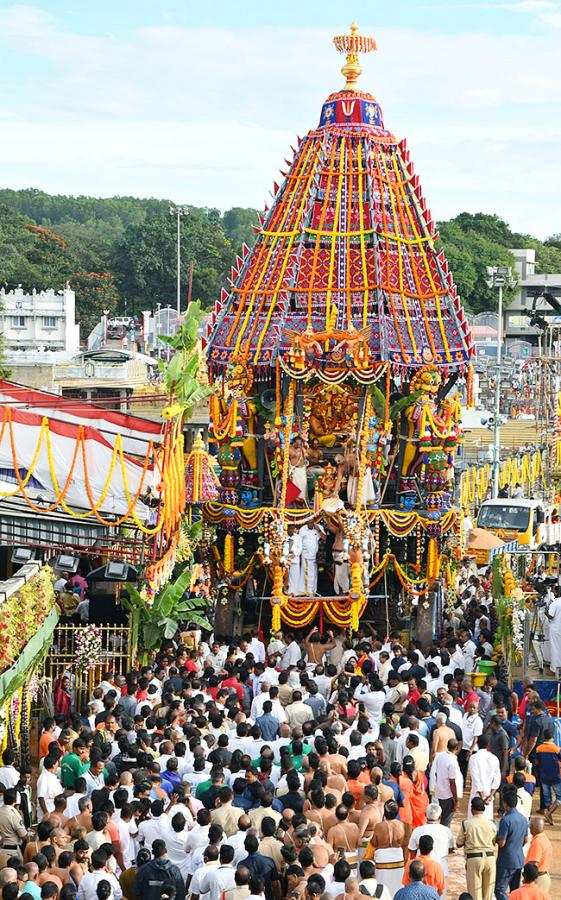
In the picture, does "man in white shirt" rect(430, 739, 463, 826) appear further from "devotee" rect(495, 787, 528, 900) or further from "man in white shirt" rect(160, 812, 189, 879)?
"man in white shirt" rect(160, 812, 189, 879)

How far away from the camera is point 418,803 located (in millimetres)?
14352

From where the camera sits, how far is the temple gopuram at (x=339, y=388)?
2417cm

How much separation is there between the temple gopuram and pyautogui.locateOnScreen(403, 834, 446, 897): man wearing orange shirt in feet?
38.3

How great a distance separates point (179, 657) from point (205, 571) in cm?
583

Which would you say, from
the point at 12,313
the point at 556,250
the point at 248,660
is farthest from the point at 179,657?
the point at 556,250

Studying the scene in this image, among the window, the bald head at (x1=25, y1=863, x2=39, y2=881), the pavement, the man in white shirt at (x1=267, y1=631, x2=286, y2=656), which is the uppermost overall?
the bald head at (x1=25, y1=863, x2=39, y2=881)

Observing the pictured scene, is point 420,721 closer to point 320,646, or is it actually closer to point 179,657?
point 179,657

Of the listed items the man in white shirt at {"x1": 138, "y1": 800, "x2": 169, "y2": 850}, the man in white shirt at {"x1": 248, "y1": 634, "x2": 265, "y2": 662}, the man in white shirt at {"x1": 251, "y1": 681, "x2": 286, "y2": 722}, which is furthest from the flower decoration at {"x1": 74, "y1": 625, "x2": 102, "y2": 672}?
the man in white shirt at {"x1": 138, "y1": 800, "x2": 169, "y2": 850}

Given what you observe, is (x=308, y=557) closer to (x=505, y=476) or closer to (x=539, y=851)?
(x=539, y=851)

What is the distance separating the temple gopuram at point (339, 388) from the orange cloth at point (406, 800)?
9563 mm

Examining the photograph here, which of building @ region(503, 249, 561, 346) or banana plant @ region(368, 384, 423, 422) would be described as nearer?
banana plant @ region(368, 384, 423, 422)

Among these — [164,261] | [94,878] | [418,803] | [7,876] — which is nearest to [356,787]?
[418,803]

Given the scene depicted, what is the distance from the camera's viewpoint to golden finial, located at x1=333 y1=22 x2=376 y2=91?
26125 millimetres

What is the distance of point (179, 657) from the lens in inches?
790
